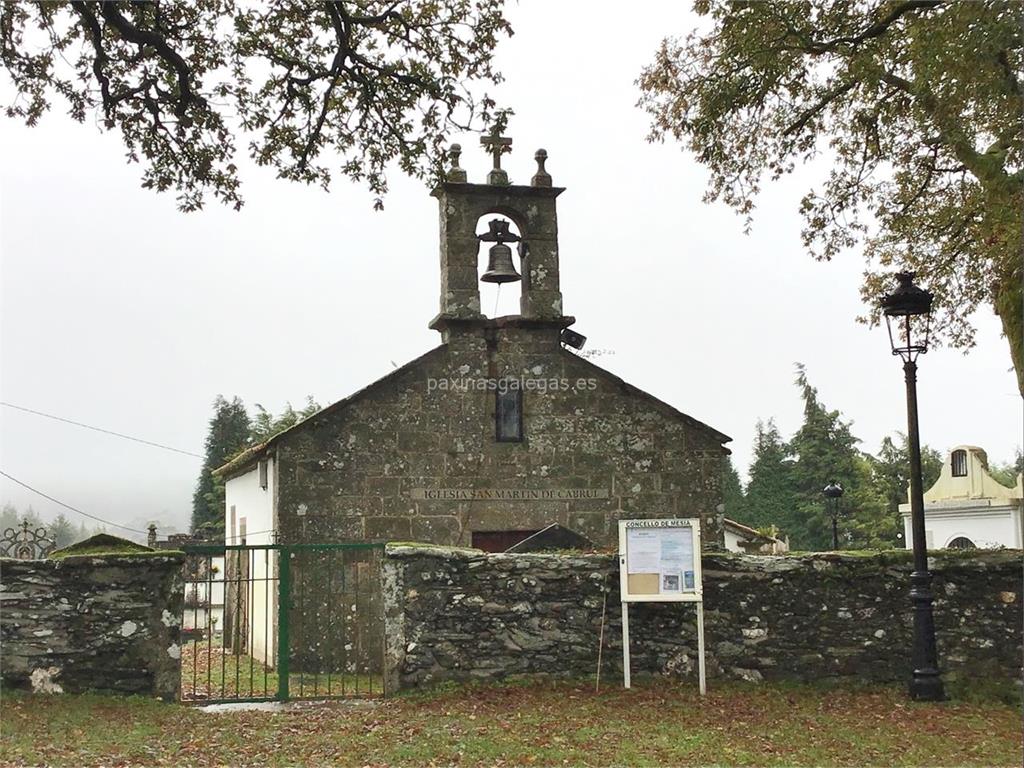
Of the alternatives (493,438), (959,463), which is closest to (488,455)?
(493,438)

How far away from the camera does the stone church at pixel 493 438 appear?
14.0 meters

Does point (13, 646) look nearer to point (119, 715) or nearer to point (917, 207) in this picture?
point (119, 715)

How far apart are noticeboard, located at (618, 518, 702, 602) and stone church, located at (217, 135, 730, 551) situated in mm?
4338

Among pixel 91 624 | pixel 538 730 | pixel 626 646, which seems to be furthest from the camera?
pixel 626 646

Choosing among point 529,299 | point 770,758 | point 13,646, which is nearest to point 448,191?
point 529,299

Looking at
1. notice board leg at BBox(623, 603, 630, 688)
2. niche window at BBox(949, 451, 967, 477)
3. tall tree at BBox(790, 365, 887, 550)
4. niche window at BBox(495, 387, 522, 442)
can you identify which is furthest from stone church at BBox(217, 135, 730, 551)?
tall tree at BBox(790, 365, 887, 550)

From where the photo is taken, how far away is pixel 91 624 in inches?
367

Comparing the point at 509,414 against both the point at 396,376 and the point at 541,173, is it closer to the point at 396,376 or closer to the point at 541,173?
the point at 396,376

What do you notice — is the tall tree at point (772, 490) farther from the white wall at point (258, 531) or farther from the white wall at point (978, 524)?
the white wall at point (258, 531)

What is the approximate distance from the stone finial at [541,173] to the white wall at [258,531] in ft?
18.6

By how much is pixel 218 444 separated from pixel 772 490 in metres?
28.1

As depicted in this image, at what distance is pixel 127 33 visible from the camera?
8.91 meters

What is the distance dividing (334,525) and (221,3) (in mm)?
6988

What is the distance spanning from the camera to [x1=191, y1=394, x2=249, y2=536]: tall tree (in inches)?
1800
